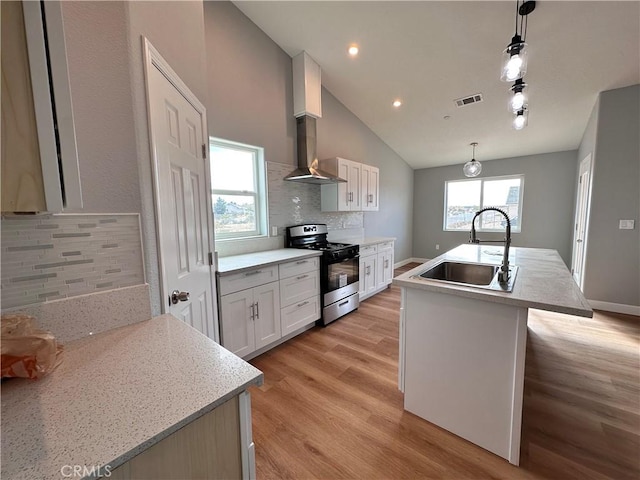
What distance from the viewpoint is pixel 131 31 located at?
1.05 m

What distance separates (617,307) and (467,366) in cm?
345

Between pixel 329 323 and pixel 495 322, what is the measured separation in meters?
2.02

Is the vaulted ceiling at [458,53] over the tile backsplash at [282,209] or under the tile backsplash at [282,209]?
over

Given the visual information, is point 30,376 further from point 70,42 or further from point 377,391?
point 377,391

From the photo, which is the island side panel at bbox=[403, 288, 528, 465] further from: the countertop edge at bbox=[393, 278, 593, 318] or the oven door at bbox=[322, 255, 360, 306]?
the oven door at bbox=[322, 255, 360, 306]

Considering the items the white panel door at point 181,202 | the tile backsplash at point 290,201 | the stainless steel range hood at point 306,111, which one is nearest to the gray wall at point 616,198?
the stainless steel range hood at point 306,111

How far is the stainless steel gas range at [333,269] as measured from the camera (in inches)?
119

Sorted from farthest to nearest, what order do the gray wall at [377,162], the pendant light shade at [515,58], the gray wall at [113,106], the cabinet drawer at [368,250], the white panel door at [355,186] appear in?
the gray wall at [377,162], the white panel door at [355,186], the cabinet drawer at [368,250], the pendant light shade at [515,58], the gray wall at [113,106]

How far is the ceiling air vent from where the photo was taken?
11.7 ft

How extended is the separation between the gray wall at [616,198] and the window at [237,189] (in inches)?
165

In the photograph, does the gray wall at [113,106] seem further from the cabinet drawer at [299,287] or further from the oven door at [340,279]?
the oven door at [340,279]

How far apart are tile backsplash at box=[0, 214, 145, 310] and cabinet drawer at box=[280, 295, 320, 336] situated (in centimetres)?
170

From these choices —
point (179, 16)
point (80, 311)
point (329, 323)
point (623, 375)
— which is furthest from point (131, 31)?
point (623, 375)

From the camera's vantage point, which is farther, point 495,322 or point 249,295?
point 249,295
